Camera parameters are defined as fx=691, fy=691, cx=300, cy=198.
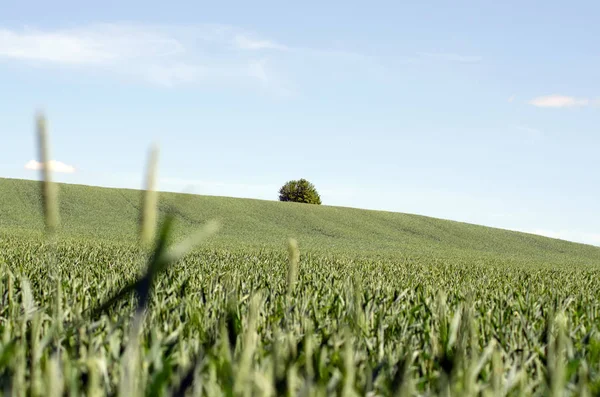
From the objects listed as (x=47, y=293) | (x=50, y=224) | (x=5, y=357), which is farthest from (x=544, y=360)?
(x=47, y=293)

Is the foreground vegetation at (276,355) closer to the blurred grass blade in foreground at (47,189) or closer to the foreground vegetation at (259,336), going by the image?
the foreground vegetation at (259,336)

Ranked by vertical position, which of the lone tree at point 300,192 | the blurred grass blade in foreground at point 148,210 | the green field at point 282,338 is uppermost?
the lone tree at point 300,192

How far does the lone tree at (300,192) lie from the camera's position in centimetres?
8061

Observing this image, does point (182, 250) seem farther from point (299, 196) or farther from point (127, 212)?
point (299, 196)

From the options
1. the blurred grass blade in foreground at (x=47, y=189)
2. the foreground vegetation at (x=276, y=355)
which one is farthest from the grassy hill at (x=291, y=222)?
the blurred grass blade in foreground at (x=47, y=189)

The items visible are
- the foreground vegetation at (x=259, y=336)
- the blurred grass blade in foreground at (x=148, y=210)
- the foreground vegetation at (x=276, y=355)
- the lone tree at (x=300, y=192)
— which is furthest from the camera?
the lone tree at (x=300, y=192)

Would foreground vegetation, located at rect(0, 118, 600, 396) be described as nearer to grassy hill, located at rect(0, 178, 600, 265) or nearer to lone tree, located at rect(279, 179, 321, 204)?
grassy hill, located at rect(0, 178, 600, 265)

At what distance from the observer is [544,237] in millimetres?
59281

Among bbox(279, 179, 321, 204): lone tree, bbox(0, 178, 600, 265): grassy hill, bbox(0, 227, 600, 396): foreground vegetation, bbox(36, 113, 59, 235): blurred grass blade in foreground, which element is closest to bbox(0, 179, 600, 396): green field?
bbox(0, 227, 600, 396): foreground vegetation

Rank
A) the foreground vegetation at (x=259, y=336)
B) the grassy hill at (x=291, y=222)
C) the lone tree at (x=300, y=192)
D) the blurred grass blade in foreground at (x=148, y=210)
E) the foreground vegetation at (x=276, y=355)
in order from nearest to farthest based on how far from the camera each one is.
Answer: the blurred grass blade in foreground at (x=148, y=210) < the foreground vegetation at (x=259, y=336) < the foreground vegetation at (x=276, y=355) < the grassy hill at (x=291, y=222) < the lone tree at (x=300, y=192)

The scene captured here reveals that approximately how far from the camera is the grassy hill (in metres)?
44.2

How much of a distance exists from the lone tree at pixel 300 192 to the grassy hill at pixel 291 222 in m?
18.6

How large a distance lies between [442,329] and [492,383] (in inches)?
37.7

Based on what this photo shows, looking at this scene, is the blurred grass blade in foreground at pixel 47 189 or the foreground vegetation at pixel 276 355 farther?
the foreground vegetation at pixel 276 355
